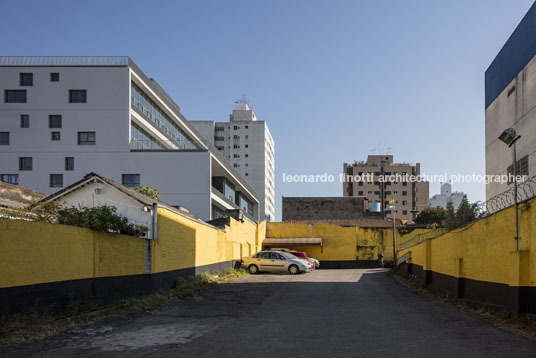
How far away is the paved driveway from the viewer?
8.04 meters

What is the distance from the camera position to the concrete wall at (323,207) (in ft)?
292

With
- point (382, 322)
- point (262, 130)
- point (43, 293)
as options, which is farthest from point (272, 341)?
point (262, 130)

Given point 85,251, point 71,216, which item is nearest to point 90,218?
point 71,216

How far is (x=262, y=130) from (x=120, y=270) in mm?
114527

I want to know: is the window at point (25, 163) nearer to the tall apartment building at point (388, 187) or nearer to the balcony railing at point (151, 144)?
the balcony railing at point (151, 144)

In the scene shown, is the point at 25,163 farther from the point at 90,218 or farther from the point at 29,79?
the point at 90,218

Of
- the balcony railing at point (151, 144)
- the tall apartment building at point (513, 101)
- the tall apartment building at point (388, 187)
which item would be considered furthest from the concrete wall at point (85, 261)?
the tall apartment building at point (388, 187)

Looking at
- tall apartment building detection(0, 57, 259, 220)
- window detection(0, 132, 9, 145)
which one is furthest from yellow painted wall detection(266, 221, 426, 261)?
window detection(0, 132, 9, 145)

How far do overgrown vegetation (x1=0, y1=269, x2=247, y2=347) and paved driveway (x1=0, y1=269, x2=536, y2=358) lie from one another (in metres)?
0.38

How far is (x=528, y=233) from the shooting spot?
10805 mm

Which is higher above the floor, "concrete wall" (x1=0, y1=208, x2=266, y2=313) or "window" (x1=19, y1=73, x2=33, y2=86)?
"window" (x1=19, y1=73, x2=33, y2=86)

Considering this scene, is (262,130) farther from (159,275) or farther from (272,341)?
(272,341)

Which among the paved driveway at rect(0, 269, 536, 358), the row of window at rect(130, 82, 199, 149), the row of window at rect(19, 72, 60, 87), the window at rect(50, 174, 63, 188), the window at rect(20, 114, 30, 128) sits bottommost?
the paved driveway at rect(0, 269, 536, 358)

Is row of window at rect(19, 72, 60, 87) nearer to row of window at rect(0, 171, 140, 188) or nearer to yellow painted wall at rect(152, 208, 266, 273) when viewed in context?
row of window at rect(0, 171, 140, 188)
